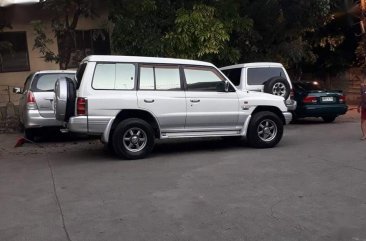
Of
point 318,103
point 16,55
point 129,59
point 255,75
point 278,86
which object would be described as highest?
point 16,55

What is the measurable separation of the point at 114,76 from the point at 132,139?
1221 millimetres

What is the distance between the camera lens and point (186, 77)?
982 centimetres

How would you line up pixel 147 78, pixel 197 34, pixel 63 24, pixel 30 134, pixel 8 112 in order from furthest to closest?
pixel 8 112 → pixel 63 24 → pixel 197 34 → pixel 30 134 → pixel 147 78

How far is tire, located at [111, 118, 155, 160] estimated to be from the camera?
30.2 feet

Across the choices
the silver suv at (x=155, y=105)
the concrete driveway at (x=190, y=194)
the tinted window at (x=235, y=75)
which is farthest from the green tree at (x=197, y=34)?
the concrete driveway at (x=190, y=194)

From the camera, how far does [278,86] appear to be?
12234 millimetres

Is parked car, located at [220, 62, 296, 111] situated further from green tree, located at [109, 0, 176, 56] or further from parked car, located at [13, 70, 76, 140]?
parked car, located at [13, 70, 76, 140]

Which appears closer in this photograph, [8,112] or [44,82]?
[44,82]

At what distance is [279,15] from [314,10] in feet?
3.76

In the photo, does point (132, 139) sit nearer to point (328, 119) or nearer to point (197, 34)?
point (197, 34)

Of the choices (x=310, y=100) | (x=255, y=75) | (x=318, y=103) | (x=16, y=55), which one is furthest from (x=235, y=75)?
(x=16, y=55)

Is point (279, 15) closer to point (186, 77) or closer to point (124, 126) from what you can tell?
point (186, 77)

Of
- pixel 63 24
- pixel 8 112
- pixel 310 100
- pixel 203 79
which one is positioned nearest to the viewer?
pixel 203 79

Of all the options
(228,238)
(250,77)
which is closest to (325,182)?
(228,238)
